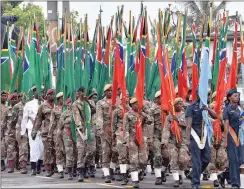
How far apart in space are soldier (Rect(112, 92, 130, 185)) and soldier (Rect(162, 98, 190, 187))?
801 mm

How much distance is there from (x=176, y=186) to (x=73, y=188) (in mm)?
1917

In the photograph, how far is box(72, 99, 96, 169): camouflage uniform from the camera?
19400 millimetres

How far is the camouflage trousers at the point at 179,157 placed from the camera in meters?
17.9


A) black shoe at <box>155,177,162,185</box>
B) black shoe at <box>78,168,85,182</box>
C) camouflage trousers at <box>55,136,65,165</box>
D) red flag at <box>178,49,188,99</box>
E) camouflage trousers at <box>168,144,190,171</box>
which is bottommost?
black shoe at <box>155,177,162,185</box>

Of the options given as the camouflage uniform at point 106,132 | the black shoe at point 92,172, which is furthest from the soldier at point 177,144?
the black shoe at point 92,172

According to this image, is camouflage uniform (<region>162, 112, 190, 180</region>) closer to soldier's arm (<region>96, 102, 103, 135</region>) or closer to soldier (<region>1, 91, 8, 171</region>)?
soldier's arm (<region>96, 102, 103, 135</region>)

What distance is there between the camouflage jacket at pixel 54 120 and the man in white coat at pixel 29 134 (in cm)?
83

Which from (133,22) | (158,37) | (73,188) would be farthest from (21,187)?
(133,22)

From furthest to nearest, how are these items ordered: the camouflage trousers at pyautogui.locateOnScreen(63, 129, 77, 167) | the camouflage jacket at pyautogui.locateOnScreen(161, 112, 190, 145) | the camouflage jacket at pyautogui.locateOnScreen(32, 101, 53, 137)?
the camouflage jacket at pyautogui.locateOnScreen(32, 101, 53, 137) → the camouflage trousers at pyautogui.locateOnScreen(63, 129, 77, 167) → the camouflage jacket at pyautogui.locateOnScreen(161, 112, 190, 145)

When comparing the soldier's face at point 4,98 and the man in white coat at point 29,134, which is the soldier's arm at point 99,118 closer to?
the man in white coat at point 29,134

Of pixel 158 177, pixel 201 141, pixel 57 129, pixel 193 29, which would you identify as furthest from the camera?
pixel 193 29

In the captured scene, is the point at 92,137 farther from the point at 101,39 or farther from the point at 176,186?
the point at 101,39

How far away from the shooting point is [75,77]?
21.5 metres

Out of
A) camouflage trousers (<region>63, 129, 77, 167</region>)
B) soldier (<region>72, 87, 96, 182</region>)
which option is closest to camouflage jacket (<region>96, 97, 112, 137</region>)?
soldier (<region>72, 87, 96, 182</region>)
